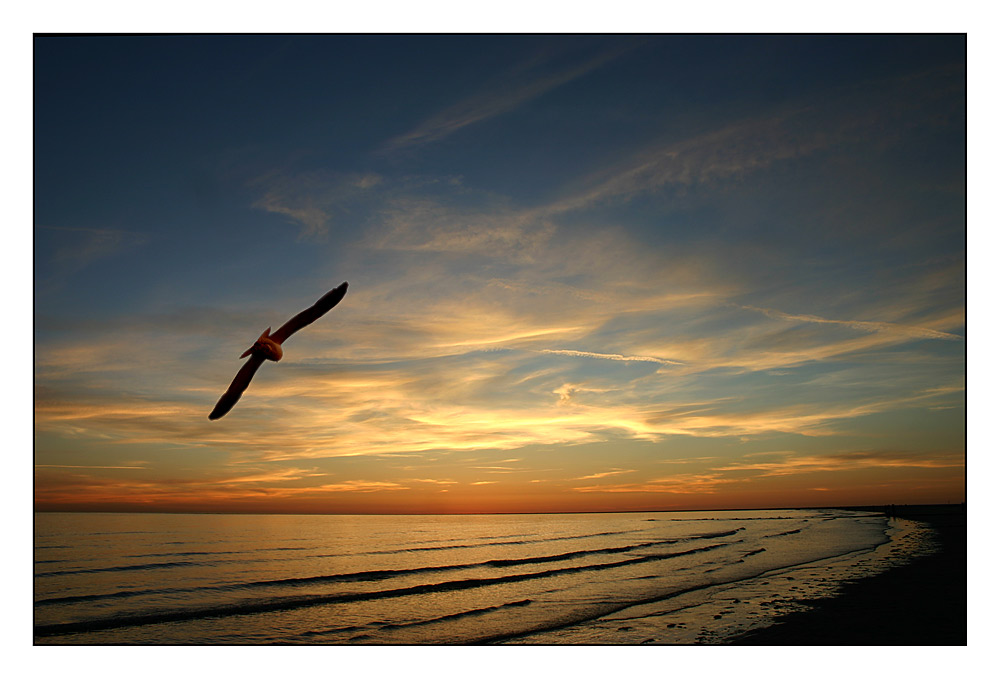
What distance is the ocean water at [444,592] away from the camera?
6.66 m

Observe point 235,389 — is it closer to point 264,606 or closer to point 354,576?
point 264,606

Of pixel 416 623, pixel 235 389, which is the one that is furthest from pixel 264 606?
pixel 235 389

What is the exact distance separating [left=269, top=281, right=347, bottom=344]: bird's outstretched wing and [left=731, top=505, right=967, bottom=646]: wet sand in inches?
177

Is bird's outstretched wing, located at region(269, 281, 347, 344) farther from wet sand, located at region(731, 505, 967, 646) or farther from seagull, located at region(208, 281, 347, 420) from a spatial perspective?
wet sand, located at region(731, 505, 967, 646)

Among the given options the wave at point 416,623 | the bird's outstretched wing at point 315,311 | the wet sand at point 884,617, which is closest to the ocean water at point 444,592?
the wave at point 416,623

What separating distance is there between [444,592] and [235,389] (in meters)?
6.71

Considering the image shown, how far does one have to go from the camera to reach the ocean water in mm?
6664

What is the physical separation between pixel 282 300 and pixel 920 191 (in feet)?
20.4

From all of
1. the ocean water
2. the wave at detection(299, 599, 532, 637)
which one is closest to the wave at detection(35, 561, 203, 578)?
the ocean water

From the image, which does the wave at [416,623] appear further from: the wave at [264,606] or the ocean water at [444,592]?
the wave at [264,606]

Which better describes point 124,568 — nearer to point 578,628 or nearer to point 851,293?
point 578,628

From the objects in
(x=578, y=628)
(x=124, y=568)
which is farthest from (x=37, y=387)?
(x=124, y=568)

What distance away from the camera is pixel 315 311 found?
4.00 metres
